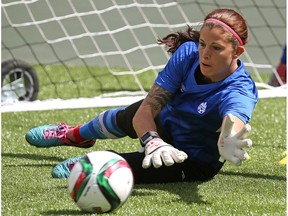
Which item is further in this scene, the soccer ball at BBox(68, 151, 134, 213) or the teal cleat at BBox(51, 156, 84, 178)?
the teal cleat at BBox(51, 156, 84, 178)

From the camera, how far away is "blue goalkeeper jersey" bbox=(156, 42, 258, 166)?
4.52 metres

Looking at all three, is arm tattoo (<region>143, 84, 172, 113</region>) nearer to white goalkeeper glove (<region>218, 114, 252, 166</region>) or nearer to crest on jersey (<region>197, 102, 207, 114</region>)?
crest on jersey (<region>197, 102, 207, 114</region>)

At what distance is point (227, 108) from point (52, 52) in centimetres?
665

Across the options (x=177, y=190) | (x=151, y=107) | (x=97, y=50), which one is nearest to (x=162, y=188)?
(x=177, y=190)

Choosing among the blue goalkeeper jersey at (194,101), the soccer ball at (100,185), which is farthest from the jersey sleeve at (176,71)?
the soccer ball at (100,185)

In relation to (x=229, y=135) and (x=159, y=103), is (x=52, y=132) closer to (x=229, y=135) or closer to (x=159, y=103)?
(x=159, y=103)

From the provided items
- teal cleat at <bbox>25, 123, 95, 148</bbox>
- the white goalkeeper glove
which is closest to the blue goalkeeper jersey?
the white goalkeeper glove

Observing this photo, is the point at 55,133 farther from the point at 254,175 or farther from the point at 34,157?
the point at 254,175

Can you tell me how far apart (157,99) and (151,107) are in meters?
0.06

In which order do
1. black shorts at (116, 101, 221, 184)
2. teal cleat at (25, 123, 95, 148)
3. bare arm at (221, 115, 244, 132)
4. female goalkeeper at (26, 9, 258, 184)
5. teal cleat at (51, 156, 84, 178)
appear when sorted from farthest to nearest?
teal cleat at (25, 123, 95, 148)
teal cleat at (51, 156, 84, 178)
black shorts at (116, 101, 221, 184)
female goalkeeper at (26, 9, 258, 184)
bare arm at (221, 115, 244, 132)

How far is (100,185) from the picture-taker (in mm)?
3861

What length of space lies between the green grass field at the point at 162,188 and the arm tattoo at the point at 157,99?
451mm

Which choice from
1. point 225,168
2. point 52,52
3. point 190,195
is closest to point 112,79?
point 52,52

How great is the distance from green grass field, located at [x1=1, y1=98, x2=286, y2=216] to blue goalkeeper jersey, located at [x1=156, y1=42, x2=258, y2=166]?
9.3 inches
